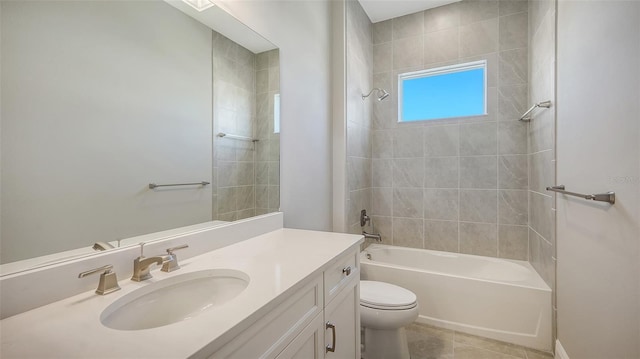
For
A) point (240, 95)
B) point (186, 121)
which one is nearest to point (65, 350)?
point (186, 121)

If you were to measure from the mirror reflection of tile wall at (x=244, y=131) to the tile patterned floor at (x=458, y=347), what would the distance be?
141 cm

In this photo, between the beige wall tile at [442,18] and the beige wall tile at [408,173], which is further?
the beige wall tile at [408,173]

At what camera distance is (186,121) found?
1.14m

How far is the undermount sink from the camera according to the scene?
741 mm

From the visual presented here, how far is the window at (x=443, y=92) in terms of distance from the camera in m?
2.63

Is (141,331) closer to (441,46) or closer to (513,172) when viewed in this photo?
(513,172)

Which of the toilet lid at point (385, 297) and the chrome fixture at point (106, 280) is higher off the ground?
the chrome fixture at point (106, 280)

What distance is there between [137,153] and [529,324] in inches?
98.9

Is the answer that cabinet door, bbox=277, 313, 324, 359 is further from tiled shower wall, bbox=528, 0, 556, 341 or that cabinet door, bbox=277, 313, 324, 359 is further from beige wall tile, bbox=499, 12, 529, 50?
beige wall tile, bbox=499, 12, 529, 50

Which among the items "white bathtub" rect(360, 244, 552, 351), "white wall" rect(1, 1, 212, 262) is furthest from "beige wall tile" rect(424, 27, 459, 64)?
"white wall" rect(1, 1, 212, 262)

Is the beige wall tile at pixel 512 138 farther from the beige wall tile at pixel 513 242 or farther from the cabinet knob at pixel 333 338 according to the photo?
the cabinet knob at pixel 333 338

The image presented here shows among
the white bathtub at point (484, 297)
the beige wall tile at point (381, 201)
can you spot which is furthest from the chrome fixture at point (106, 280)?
the beige wall tile at point (381, 201)

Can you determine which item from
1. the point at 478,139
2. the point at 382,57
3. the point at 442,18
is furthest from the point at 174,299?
the point at 442,18

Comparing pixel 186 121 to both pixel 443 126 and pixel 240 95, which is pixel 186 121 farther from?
pixel 443 126
